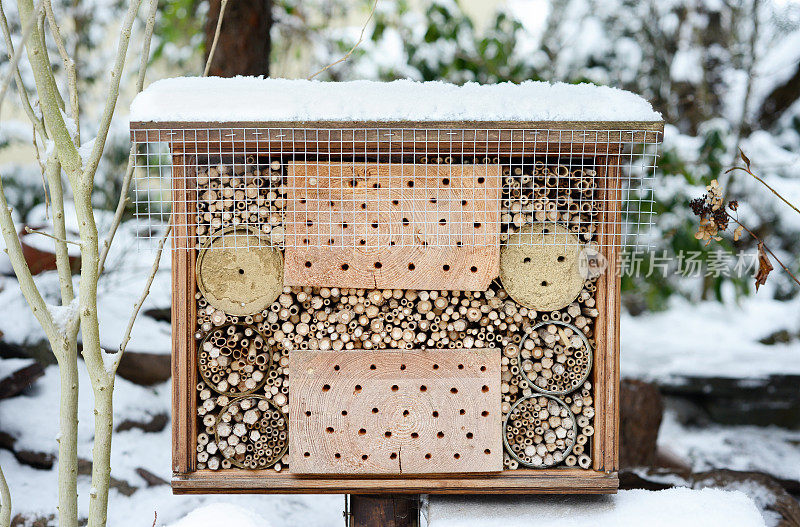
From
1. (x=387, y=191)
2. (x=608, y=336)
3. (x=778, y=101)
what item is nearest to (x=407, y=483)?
(x=608, y=336)

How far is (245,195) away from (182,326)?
1.64 feet

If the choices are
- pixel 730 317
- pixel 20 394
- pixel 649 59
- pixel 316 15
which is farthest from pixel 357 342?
pixel 730 317

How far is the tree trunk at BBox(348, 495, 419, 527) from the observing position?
2.54 metres

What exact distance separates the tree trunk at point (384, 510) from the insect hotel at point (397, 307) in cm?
33

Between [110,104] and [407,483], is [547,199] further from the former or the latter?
[110,104]

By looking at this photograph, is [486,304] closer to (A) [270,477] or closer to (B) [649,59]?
(A) [270,477]

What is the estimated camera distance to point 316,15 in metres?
5.94

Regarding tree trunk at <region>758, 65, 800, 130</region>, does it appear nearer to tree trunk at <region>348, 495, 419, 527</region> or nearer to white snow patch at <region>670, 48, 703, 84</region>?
white snow patch at <region>670, 48, 703, 84</region>

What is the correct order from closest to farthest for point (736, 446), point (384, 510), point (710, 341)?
point (384, 510)
point (736, 446)
point (710, 341)

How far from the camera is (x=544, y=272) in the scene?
2254mm

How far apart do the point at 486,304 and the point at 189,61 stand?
4638 mm

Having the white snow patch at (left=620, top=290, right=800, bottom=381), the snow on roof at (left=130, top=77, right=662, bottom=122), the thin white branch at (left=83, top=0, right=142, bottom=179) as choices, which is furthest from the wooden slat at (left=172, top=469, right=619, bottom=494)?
the white snow patch at (left=620, top=290, right=800, bottom=381)

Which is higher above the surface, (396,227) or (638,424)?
(396,227)

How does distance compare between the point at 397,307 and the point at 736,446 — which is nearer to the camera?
the point at 397,307
